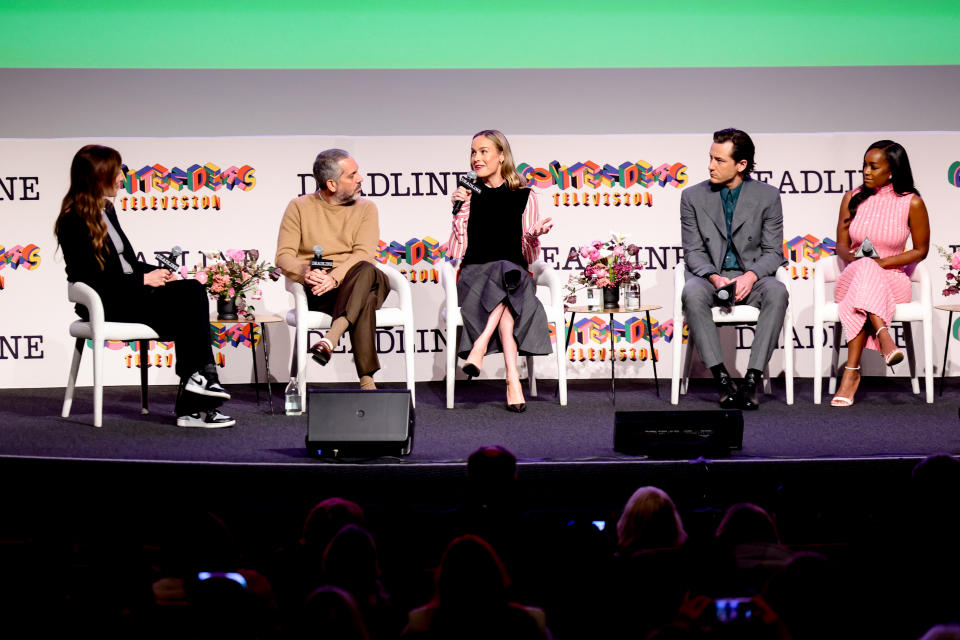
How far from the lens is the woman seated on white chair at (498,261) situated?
458cm

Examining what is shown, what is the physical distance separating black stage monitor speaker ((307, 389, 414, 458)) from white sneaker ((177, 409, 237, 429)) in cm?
88

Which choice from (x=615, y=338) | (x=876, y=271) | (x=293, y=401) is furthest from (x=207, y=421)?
(x=876, y=271)

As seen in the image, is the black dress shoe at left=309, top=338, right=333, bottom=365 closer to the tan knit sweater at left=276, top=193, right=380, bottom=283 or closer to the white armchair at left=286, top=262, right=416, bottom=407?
the white armchair at left=286, top=262, right=416, bottom=407

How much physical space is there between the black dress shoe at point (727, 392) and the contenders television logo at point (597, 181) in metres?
1.49

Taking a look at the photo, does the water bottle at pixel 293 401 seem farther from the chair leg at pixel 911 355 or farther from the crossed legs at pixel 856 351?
the chair leg at pixel 911 355

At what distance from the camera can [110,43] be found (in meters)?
5.87

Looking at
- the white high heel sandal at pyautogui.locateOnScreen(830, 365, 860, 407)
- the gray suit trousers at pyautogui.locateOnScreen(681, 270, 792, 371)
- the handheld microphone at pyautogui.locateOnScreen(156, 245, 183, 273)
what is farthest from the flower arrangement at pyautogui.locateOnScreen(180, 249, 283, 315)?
the white high heel sandal at pyautogui.locateOnScreen(830, 365, 860, 407)

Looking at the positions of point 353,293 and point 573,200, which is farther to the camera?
point 573,200

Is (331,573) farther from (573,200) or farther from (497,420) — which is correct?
(573,200)

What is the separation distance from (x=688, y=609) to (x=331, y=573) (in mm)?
617

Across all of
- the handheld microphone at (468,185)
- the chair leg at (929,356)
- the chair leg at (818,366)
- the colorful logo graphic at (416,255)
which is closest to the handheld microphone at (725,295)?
the chair leg at (818,366)

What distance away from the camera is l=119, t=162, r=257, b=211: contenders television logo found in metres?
5.63

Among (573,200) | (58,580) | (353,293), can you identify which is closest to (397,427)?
(353,293)

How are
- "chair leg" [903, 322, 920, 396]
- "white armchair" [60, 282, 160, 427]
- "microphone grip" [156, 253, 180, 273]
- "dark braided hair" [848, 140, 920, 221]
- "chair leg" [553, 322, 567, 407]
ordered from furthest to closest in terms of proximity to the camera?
1. "chair leg" [903, 322, 920, 396]
2. "dark braided hair" [848, 140, 920, 221]
3. "chair leg" [553, 322, 567, 407]
4. "microphone grip" [156, 253, 180, 273]
5. "white armchair" [60, 282, 160, 427]
